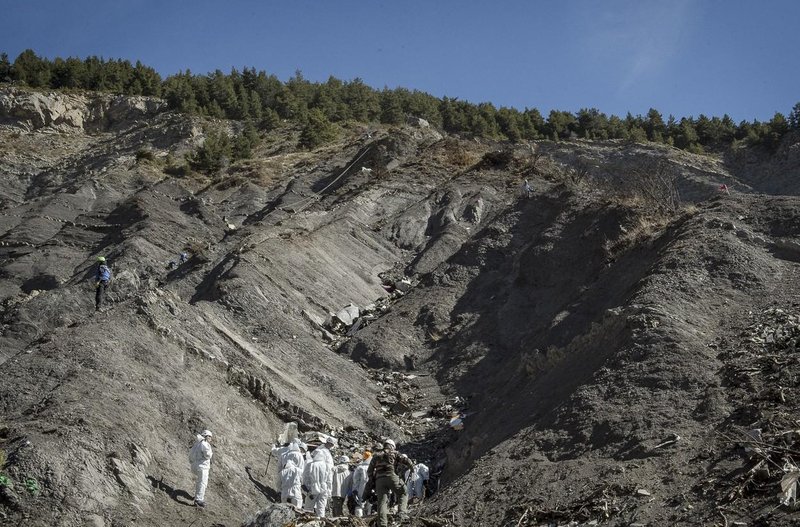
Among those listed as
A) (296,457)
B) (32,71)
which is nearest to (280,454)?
(296,457)

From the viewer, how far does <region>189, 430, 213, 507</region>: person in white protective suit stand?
1361 cm

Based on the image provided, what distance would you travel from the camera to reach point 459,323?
25969 millimetres

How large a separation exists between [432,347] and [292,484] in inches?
432

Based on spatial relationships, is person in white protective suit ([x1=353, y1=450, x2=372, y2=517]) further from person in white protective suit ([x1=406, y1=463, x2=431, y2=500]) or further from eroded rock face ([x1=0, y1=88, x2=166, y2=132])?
eroded rock face ([x1=0, y1=88, x2=166, y2=132])

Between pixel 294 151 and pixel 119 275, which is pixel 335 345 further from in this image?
pixel 294 151

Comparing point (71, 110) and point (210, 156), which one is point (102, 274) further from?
point (71, 110)

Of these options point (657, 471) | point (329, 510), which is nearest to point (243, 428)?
point (329, 510)

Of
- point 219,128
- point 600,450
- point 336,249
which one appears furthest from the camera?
point 219,128

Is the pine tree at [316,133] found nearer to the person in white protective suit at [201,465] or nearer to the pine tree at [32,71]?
the pine tree at [32,71]

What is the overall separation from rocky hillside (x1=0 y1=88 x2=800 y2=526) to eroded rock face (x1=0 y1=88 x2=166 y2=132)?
26102 millimetres

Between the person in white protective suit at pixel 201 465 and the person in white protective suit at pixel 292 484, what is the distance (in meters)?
1.31

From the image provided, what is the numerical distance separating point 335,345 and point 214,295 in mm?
3624

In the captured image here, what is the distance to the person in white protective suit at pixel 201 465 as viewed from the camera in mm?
13609

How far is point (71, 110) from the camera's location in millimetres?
67375
